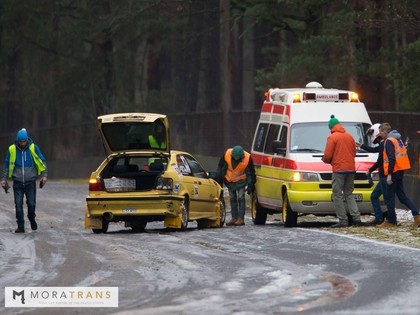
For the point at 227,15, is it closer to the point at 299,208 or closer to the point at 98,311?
the point at 299,208

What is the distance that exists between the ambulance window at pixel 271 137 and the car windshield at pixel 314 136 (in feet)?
2.50

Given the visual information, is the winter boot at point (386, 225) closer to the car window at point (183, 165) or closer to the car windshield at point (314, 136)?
the car windshield at point (314, 136)

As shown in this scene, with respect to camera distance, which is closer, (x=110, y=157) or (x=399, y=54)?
(x=110, y=157)

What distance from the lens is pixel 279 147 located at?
85.9 feet

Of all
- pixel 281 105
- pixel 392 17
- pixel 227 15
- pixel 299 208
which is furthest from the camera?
pixel 227 15

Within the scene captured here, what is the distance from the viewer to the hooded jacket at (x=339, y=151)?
2477cm

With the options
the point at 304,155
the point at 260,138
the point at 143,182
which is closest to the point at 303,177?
the point at 304,155

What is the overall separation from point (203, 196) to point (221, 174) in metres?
1.24

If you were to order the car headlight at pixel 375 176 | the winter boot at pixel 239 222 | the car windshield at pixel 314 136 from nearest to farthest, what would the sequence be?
the car headlight at pixel 375 176
the car windshield at pixel 314 136
the winter boot at pixel 239 222

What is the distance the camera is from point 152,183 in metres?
25.5

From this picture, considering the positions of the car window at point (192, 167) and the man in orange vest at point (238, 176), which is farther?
the man in orange vest at point (238, 176)

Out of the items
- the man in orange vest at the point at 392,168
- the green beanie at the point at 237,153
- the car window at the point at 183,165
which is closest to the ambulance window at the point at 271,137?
the green beanie at the point at 237,153

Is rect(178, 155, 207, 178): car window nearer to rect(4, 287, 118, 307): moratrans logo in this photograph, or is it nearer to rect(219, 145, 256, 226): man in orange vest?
rect(219, 145, 256, 226): man in orange vest

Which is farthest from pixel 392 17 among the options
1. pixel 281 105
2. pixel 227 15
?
pixel 227 15
